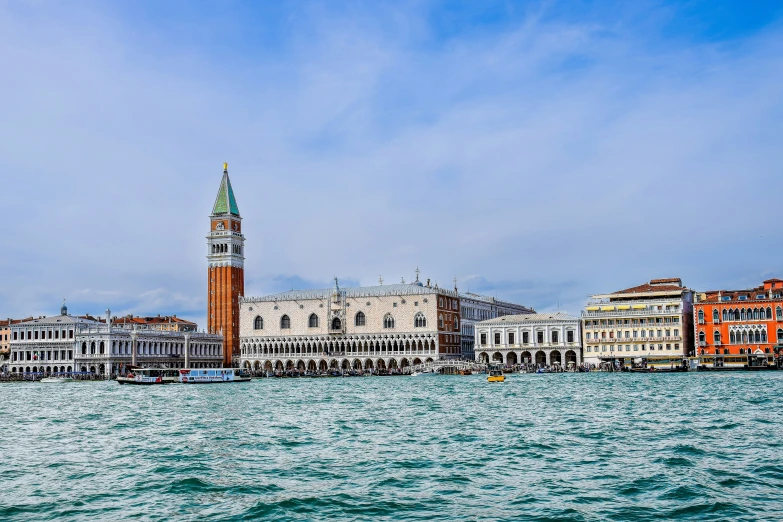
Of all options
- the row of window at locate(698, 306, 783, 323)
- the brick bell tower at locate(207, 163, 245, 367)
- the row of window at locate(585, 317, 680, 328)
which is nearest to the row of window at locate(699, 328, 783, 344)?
the row of window at locate(698, 306, 783, 323)

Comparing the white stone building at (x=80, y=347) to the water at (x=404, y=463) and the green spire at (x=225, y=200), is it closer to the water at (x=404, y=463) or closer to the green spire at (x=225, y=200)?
the green spire at (x=225, y=200)

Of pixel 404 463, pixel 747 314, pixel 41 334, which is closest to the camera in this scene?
pixel 404 463

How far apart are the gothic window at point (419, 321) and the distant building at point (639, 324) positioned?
16328 millimetres

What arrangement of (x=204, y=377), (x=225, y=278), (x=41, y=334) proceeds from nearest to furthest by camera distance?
(x=204, y=377) → (x=41, y=334) → (x=225, y=278)

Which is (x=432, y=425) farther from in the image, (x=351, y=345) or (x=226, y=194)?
(x=226, y=194)

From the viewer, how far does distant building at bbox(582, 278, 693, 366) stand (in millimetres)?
86062

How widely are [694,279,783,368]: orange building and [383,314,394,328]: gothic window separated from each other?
3094cm

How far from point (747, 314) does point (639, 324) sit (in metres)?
9.65

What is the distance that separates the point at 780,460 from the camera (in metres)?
20.9

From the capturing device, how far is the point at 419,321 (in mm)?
97188

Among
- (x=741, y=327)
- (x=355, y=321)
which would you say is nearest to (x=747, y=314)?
(x=741, y=327)

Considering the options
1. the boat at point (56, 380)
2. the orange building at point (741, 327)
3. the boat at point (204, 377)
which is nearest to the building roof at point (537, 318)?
the orange building at point (741, 327)

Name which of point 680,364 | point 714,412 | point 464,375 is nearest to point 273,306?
point 464,375

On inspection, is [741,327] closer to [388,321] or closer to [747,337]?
[747,337]
